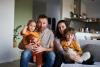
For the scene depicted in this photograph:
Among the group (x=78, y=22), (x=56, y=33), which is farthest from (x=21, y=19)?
(x=56, y=33)

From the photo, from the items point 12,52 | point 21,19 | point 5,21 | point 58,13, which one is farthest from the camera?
point 58,13

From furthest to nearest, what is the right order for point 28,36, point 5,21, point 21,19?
point 21,19, point 5,21, point 28,36

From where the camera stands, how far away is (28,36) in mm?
3088

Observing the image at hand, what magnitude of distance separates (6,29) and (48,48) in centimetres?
273

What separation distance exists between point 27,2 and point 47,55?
4.82 metres

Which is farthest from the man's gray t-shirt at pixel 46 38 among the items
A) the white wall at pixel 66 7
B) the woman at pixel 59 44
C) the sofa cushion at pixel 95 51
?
the white wall at pixel 66 7

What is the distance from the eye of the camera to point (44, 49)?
296 centimetres

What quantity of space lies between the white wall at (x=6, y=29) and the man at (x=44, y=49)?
2.45 metres

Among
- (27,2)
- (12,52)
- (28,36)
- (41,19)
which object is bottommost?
(12,52)

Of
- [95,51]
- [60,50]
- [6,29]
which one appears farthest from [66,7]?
[60,50]

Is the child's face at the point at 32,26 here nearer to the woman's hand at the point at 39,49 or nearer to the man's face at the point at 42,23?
the man's face at the point at 42,23

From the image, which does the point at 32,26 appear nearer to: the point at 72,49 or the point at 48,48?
the point at 48,48

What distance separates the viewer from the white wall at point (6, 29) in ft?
17.7

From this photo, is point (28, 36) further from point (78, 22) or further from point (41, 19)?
point (78, 22)
